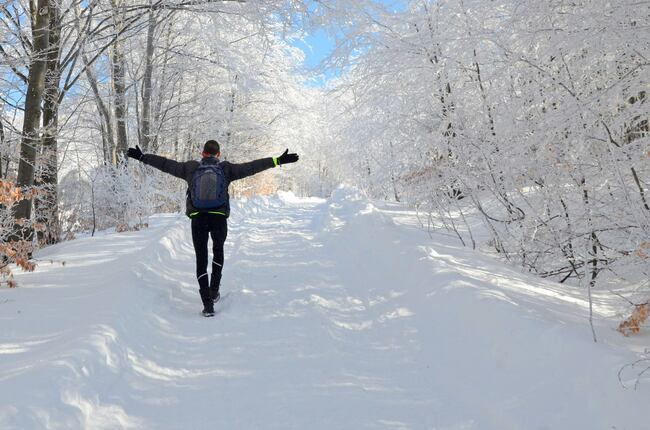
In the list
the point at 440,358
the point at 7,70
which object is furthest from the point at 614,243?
the point at 7,70

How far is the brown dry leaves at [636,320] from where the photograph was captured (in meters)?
3.34

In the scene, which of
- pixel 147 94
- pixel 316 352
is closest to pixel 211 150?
pixel 316 352

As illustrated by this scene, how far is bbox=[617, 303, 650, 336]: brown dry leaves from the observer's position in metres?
3.34

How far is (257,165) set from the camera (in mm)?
5234

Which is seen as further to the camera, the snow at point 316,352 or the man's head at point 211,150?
the man's head at point 211,150

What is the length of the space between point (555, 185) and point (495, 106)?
1.43 m

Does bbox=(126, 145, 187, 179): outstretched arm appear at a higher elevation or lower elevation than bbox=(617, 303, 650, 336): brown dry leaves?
higher

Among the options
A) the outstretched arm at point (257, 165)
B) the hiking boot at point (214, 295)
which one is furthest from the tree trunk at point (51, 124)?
the outstretched arm at point (257, 165)

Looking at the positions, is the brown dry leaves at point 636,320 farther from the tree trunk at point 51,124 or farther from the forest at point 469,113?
the tree trunk at point 51,124

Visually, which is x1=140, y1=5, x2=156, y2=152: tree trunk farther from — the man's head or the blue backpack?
the blue backpack

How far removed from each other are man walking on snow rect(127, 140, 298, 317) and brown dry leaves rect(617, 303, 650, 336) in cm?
365

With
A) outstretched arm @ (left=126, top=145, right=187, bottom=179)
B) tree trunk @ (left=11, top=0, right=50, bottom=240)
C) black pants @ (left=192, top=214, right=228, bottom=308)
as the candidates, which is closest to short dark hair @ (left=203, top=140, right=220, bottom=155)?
outstretched arm @ (left=126, top=145, right=187, bottom=179)

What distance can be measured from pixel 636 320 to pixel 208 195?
4346mm

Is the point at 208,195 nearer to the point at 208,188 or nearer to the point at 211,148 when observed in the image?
the point at 208,188
